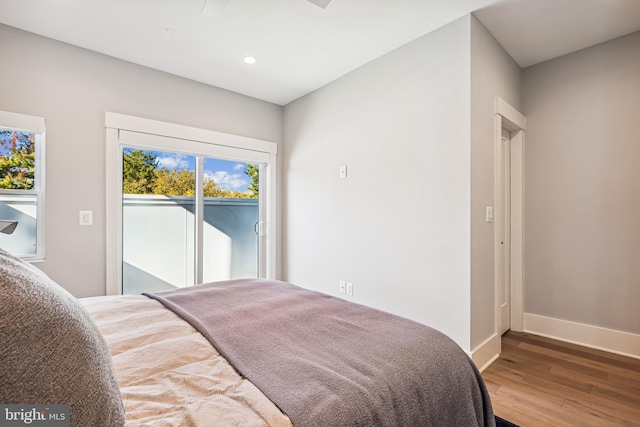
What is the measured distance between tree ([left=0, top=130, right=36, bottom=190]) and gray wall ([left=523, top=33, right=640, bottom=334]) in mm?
4468

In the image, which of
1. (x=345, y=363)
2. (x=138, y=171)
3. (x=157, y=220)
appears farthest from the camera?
(x=157, y=220)

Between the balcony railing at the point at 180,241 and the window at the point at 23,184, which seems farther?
the balcony railing at the point at 180,241

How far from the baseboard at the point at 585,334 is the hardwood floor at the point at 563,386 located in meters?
0.09

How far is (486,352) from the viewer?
2373 mm

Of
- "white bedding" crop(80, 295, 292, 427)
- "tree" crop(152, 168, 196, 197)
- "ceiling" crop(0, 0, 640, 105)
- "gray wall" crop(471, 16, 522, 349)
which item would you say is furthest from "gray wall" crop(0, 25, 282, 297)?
"gray wall" crop(471, 16, 522, 349)

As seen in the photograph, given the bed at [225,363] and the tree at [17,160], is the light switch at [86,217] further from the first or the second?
the bed at [225,363]

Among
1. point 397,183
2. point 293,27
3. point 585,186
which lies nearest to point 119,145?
point 293,27

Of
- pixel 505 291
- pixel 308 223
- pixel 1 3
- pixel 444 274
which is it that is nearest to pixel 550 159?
pixel 505 291

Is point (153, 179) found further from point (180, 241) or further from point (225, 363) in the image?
point (225, 363)

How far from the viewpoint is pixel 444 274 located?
237cm

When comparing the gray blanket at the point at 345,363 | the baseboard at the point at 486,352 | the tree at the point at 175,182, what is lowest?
the baseboard at the point at 486,352

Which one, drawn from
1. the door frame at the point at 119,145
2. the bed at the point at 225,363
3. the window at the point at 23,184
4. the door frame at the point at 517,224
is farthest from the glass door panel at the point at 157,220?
the door frame at the point at 517,224

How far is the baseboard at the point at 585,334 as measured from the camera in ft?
8.16

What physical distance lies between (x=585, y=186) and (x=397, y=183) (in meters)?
1.70
